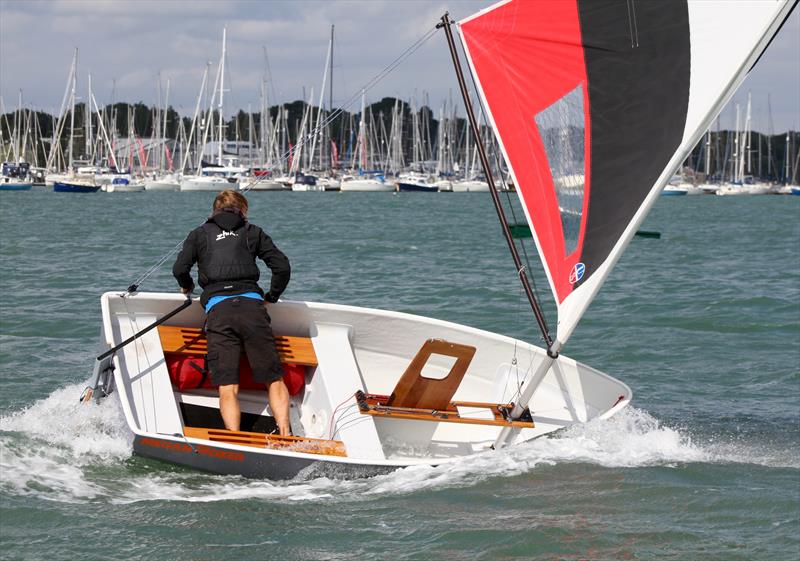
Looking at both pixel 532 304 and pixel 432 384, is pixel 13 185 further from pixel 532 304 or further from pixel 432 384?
pixel 532 304

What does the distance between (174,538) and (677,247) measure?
23.0 meters

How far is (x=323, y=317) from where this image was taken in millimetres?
7781

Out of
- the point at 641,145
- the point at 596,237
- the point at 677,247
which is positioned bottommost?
the point at 677,247

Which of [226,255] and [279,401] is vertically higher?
[226,255]

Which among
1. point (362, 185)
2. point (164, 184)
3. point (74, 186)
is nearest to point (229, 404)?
point (74, 186)

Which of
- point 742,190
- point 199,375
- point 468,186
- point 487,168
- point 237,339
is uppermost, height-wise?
point 487,168

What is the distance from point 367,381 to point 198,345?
1214 millimetres

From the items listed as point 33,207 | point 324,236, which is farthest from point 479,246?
point 33,207

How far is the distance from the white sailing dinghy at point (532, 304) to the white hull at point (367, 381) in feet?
0.04

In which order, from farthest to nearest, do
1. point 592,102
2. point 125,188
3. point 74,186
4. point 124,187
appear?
point 125,188
point 124,187
point 74,186
point 592,102

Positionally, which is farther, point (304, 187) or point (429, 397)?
point (304, 187)

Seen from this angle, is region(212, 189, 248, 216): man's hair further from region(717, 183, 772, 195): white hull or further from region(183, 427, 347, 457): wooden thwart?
region(717, 183, 772, 195): white hull

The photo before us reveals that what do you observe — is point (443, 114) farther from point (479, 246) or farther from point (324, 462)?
point (324, 462)

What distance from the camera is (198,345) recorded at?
298 inches
